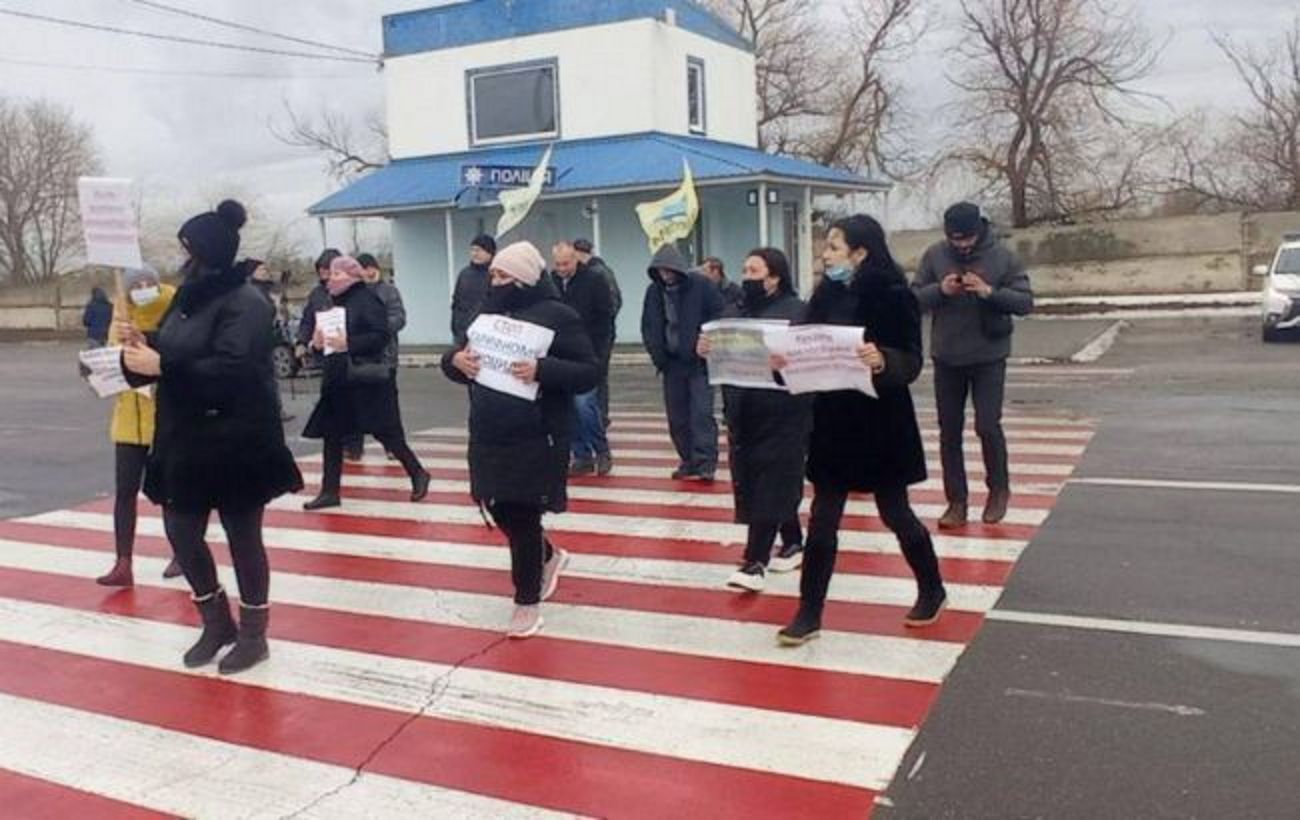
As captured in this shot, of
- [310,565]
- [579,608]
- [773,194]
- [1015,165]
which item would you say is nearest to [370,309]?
[310,565]

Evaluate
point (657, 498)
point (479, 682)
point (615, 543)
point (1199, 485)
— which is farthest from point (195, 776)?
point (1199, 485)

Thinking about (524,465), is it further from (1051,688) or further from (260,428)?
(1051,688)

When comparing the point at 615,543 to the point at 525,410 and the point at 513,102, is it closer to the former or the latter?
the point at 525,410

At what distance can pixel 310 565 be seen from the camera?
7.41 metres

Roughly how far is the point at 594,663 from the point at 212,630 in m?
1.84

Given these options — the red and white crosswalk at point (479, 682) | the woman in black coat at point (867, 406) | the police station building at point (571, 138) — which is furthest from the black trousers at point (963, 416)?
the police station building at point (571, 138)

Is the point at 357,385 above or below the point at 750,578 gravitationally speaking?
above

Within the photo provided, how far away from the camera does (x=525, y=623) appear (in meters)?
5.82

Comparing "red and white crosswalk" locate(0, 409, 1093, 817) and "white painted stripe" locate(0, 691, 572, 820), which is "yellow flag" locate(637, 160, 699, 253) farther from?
"white painted stripe" locate(0, 691, 572, 820)

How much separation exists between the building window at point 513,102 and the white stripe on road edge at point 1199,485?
60.4 feet

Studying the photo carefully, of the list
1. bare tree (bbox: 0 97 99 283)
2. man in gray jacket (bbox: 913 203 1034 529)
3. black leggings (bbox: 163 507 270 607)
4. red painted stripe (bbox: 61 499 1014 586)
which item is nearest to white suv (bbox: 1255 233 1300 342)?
man in gray jacket (bbox: 913 203 1034 529)

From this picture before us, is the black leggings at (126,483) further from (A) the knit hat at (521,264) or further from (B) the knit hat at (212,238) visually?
(A) the knit hat at (521,264)

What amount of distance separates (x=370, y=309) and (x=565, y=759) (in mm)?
5406

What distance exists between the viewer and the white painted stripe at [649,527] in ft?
23.5
